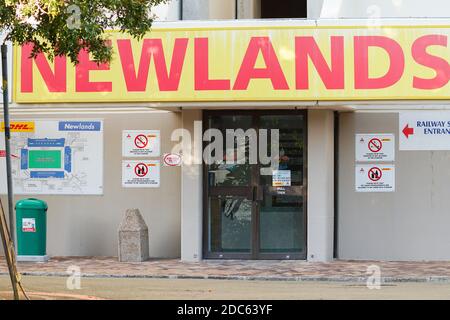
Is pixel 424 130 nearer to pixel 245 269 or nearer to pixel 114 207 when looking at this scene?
pixel 245 269

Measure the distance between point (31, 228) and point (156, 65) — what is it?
3.80 metres

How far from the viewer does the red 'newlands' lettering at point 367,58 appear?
16.4 meters

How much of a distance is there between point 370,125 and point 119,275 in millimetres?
5805

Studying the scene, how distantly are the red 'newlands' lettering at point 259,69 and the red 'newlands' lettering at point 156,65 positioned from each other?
1087 mm

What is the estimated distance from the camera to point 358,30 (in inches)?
650

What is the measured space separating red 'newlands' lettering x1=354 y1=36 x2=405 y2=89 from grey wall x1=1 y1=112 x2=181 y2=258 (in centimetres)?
385

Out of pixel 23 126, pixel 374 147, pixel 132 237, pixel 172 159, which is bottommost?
pixel 132 237

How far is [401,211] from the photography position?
59.4 ft

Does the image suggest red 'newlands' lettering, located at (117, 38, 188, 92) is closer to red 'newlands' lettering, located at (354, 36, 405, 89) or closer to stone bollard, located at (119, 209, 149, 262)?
stone bollard, located at (119, 209, 149, 262)

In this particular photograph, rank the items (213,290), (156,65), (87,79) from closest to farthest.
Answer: (213,290) < (156,65) < (87,79)

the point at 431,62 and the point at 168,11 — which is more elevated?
the point at 168,11

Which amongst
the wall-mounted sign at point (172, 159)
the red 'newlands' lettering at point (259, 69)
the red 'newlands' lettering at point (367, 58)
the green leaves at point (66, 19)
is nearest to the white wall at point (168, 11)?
the wall-mounted sign at point (172, 159)

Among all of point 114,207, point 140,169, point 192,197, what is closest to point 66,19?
point 192,197
